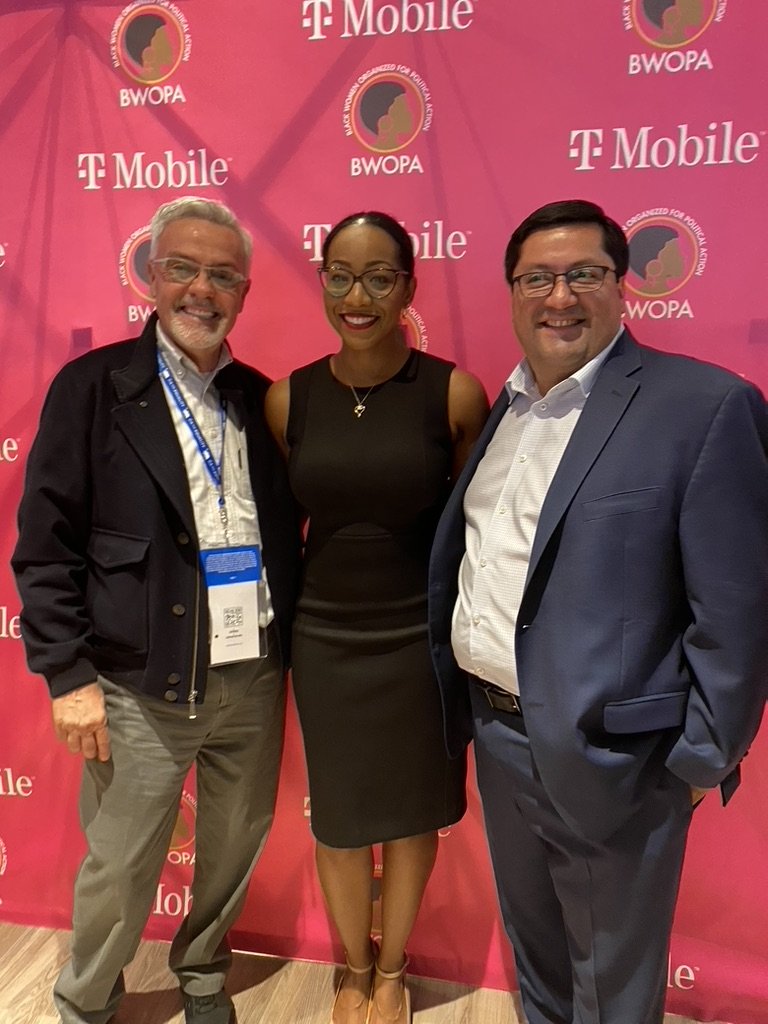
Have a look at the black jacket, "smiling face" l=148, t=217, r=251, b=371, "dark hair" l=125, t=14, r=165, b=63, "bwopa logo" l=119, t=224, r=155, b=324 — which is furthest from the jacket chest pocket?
"dark hair" l=125, t=14, r=165, b=63

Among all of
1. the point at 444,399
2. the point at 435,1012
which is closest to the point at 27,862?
the point at 435,1012

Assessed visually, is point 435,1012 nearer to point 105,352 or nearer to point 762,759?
point 762,759

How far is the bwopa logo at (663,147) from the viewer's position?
191 centimetres

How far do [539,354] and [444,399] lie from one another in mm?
380

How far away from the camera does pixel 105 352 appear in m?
1.78

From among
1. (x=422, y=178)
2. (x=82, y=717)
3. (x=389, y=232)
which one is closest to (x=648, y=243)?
(x=422, y=178)

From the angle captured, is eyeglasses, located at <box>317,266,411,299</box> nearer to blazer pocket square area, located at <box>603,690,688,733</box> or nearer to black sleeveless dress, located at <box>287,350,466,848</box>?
black sleeveless dress, located at <box>287,350,466,848</box>

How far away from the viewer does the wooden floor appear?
2.17 meters

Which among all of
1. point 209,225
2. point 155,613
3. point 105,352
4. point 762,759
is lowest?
point 762,759

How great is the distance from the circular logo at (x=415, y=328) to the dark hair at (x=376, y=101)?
1.65 ft

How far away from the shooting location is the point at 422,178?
81.5 inches

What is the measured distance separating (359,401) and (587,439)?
642 millimetres

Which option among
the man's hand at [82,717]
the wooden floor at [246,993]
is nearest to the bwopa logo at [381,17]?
the man's hand at [82,717]

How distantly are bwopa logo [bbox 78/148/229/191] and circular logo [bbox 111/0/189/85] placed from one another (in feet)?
0.71
